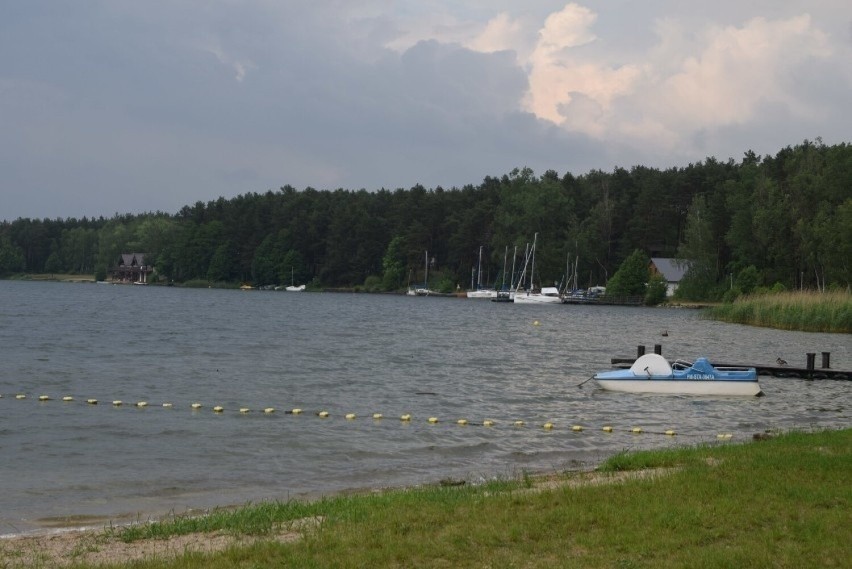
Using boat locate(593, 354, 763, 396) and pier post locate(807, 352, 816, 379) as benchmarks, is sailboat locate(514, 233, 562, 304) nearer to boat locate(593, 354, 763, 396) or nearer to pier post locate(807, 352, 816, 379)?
pier post locate(807, 352, 816, 379)

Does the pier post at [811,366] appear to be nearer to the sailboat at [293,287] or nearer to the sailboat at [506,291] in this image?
the sailboat at [506,291]

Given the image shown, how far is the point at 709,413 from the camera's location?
2766cm

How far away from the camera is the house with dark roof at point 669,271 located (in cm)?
13200

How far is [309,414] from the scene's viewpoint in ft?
87.7

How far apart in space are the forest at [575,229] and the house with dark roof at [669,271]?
431 centimetres

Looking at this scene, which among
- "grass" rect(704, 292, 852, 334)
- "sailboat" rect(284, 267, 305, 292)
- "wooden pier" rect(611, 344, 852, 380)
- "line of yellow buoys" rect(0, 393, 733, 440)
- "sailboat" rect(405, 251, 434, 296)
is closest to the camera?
Result: "line of yellow buoys" rect(0, 393, 733, 440)

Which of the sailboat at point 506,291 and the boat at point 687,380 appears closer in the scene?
the boat at point 687,380

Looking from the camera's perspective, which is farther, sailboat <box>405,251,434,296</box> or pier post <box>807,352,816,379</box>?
sailboat <box>405,251,434,296</box>

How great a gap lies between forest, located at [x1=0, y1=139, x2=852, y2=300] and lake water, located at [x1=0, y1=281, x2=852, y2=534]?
56.2 meters

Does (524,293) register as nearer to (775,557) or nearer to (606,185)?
(606,185)

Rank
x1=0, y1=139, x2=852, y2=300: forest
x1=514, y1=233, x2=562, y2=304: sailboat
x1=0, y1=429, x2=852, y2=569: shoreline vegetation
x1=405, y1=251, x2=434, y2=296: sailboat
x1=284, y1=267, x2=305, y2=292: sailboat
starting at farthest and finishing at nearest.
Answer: x1=284, y1=267, x2=305, y2=292: sailboat → x1=405, y1=251, x2=434, y2=296: sailboat → x1=514, y1=233, x2=562, y2=304: sailboat → x1=0, y1=139, x2=852, y2=300: forest → x1=0, y1=429, x2=852, y2=569: shoreline vegetation

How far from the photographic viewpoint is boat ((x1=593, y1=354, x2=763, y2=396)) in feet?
A: 101

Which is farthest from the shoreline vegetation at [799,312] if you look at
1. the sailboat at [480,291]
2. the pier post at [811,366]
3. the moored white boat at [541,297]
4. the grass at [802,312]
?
the sailboat at [480,291]

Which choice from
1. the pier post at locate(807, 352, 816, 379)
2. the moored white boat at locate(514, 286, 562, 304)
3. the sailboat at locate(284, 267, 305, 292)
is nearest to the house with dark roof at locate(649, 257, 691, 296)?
the moored white boat at locate(514, 286, 562, 304)
